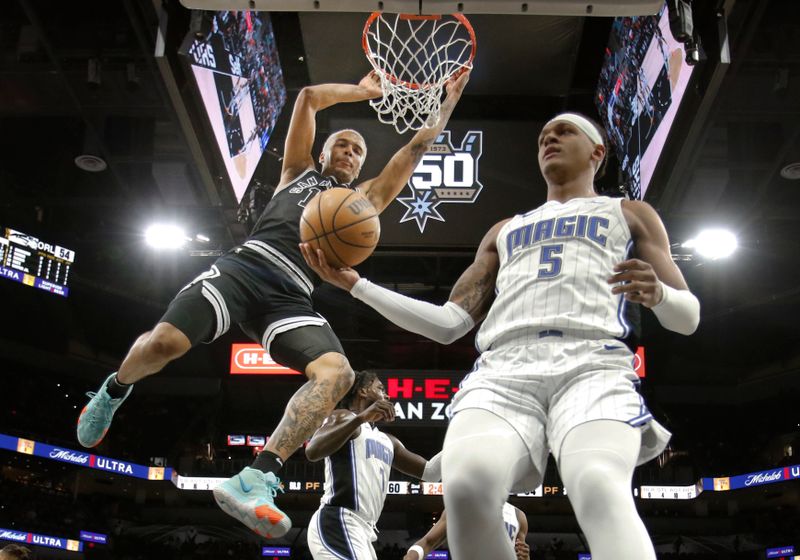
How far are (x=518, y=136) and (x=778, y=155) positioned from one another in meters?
2.92

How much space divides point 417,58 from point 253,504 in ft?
16.3

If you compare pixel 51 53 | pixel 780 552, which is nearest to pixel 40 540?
pixel 51 53

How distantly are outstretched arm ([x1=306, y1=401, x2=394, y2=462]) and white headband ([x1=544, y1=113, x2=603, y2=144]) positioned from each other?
2.34m

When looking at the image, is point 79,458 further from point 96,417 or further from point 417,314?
point 417,314

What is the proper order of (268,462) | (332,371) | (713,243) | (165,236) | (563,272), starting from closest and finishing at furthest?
(563,272) < (268,462) < (332,371) < (713,243) < (165,236)

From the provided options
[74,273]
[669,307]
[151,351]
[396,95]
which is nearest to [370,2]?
[396,95]

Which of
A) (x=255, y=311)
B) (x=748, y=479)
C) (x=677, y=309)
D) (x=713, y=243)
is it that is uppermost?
(x=713, y=243)

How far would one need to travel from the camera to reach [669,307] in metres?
2.98

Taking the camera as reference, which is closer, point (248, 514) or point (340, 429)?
point (248, 514)

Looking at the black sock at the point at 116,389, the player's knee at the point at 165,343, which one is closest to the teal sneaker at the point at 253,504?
the player's knee at the point at 165,343

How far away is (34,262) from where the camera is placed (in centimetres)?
1634

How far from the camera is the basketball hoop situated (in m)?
6.56

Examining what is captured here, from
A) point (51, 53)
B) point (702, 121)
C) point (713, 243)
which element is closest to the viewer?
point (702, 121)

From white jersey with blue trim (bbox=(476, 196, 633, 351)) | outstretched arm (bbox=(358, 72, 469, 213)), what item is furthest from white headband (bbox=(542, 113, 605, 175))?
outstretched arm (bbox=(358, 72, 469, 213))
